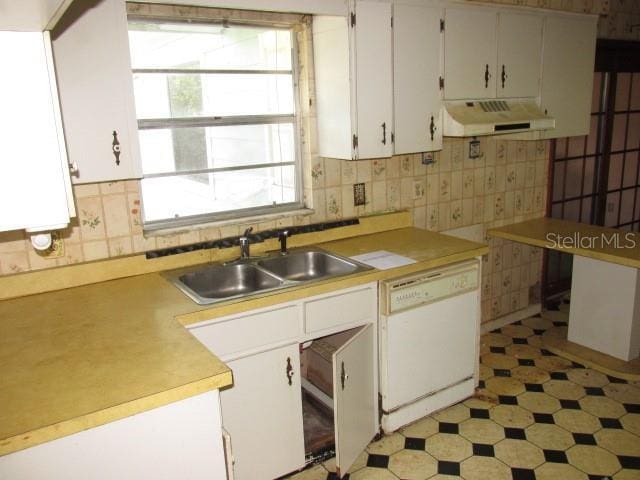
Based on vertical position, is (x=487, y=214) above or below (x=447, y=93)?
below

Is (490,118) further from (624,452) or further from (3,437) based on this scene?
(3,437)

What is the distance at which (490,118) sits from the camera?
10.1 feet

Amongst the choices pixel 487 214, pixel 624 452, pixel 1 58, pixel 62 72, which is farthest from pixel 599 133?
pixel 1 58

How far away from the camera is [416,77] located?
9.68 ft

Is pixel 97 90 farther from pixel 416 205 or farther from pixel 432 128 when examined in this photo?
pixel 416 205

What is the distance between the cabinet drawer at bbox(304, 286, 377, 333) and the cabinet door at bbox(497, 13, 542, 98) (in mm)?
1685

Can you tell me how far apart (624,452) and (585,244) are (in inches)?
50.3

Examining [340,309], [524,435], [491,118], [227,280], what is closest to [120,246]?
[227,280]

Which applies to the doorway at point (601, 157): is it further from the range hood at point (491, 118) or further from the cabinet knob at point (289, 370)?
the cabinet knob at point (289, 370)

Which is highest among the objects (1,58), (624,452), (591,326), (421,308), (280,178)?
(1,58)

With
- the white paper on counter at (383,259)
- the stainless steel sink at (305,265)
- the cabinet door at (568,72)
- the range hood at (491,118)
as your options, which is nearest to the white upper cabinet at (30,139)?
the stainless steel sink at (305,265)

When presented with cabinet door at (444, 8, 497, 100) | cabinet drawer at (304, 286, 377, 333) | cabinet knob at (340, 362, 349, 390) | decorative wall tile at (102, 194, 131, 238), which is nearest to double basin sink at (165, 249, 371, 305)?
cabinet drawer at (304, 286, 377, 333)

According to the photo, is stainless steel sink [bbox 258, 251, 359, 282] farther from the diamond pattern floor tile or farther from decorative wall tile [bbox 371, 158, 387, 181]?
the diamond pattern floor tile

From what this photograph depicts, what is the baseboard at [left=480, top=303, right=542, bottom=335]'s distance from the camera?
4008 mm
